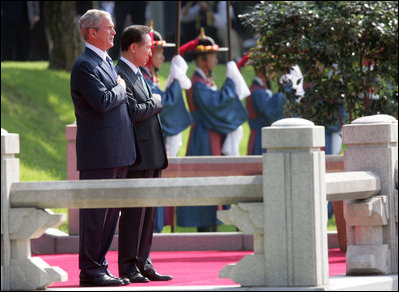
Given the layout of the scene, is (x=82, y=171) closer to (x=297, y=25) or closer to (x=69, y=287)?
(x=69, y=287)

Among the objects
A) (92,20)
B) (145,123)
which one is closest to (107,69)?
(92,20)

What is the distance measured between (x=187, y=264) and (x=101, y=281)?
7.05 ft

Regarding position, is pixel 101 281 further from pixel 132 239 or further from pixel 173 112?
pixel 173 112

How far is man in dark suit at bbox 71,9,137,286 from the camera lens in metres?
6.64

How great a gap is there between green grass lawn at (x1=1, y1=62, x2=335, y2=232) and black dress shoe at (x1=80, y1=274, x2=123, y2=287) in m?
8.34

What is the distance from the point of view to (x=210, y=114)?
42.3ft

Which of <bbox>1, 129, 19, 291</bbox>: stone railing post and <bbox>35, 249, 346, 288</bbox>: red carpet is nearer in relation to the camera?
<bbox>1, 129, 19, 291</bbox>: stone railing post

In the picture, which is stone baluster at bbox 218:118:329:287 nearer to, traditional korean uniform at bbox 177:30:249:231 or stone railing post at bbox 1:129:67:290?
stone railing post at bbox 1:129:67:290

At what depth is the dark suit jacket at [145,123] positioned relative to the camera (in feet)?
23.1

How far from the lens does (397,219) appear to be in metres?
7.37

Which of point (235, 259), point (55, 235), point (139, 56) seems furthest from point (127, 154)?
point (55, 235)

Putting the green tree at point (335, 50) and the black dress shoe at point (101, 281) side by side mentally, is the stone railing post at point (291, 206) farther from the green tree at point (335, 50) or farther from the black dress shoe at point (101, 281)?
the green tree at point (335, 50)

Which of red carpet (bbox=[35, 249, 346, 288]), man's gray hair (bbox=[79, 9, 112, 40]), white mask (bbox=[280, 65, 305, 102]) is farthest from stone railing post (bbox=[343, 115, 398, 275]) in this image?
white mask (bbox=[280, 65, 305, 102])

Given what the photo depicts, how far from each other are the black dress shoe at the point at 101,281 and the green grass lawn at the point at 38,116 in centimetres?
834
